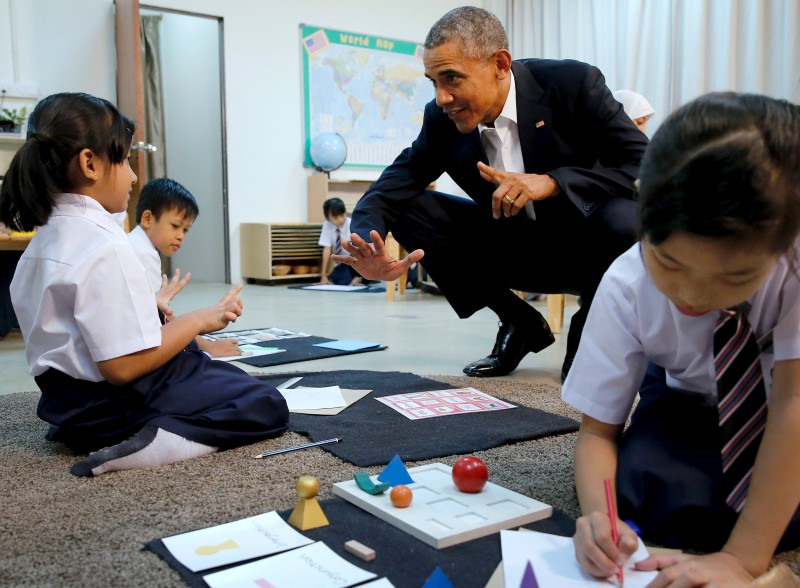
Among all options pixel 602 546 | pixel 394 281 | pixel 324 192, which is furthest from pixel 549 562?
pixel 324 192

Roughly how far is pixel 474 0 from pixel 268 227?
9.47 feet

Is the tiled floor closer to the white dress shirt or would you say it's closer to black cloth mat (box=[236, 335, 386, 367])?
black cloth mat (box=[236, 335, 386, 367])

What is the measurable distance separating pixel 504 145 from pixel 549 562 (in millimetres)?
1387

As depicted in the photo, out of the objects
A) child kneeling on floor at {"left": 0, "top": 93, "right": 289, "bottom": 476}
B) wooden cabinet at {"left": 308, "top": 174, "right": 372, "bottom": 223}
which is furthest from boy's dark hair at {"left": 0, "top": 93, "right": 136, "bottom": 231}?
wooden cabinet at {"left": 308, "top": 174, "right": 372, "bottom": 223}

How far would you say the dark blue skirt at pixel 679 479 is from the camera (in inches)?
35.2

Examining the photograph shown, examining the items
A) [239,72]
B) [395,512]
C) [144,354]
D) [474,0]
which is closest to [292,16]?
[239,72]

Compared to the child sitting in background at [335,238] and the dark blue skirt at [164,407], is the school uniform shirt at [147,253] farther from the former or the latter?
the child sitting in background at [335,238]

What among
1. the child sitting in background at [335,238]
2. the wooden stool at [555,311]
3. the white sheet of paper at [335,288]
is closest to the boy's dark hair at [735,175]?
the wooden stool at [555,311]

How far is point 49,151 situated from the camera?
Answer: 4.20ft

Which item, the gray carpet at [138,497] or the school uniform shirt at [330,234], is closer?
the gray carpet at [138,497]

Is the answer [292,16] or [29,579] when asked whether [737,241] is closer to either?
[29,579]

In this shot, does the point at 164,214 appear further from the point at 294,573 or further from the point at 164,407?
the point at 294,573

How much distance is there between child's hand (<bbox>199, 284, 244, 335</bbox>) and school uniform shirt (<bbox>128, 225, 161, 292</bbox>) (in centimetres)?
87

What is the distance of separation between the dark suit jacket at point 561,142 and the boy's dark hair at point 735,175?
1.10 meters
